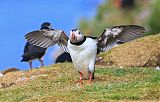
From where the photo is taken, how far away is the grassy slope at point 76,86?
46.1 ft

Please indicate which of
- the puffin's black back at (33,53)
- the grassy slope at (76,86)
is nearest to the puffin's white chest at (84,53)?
the grassy slope at (76,86)

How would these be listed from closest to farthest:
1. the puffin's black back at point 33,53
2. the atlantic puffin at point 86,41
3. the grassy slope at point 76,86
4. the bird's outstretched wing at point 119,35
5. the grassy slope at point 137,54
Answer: the grassy slope at point 76,86
the atlantic puffin at point 86,41
the bird's outstretched wing at point 119,35
the grassy slope at point 137,54
the puffin's black back at point 33,53

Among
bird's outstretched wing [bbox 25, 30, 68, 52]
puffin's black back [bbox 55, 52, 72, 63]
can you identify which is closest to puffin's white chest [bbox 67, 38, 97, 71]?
bird's outstretched wing [bbox 25, 30, 68, 52]

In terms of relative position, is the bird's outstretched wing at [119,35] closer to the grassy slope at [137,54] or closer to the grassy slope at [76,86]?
the grassy slope at [76,86]

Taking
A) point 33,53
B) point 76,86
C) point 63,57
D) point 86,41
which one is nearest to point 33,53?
point 33,53

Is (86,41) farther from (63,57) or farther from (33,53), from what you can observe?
(63,57)

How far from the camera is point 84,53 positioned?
16.5 metres

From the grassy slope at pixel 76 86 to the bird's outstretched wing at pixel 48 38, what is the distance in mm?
773

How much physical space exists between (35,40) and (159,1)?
27.6 metres

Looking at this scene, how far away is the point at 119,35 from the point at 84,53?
4.06 feet

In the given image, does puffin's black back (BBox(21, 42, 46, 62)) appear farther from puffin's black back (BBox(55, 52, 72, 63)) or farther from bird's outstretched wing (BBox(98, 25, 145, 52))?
bird's outstretched wing (BBox(98, 25, 145, 52))

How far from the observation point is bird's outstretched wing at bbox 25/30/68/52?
687 inches

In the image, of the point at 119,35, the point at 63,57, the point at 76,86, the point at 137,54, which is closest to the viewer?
the point at 76,86

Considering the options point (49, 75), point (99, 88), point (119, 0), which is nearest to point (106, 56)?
point (49, 75)
